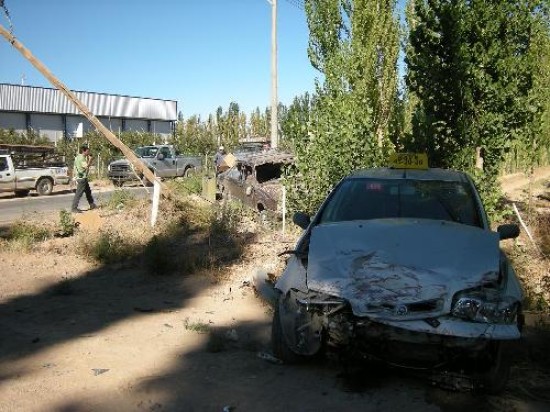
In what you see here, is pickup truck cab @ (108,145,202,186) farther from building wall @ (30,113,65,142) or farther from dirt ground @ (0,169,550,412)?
building wall @ (30,113,65,142)

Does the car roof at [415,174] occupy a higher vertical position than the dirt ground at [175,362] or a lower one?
higher

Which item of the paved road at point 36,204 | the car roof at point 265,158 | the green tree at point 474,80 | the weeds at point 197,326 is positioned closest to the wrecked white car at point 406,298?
the weeds at point 197,326

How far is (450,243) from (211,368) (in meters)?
2.14

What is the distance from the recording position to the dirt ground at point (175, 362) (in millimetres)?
3723

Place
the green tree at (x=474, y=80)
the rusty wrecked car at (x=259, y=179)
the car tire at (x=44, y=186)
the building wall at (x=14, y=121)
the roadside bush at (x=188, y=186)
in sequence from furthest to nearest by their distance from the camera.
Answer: the building wall at (x=14, y=121), the car tire at (x=44, y=186), the roadside bush at (x=188, y=186), the rusty wrecked car at (x=259, y=179), the green tree at (x=474, y=80)

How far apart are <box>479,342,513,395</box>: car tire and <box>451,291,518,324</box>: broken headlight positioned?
6.9 inches

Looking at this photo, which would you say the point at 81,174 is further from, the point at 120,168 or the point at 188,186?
Answer: the point at 120,168

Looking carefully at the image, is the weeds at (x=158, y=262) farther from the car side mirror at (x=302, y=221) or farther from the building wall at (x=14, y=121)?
the building wall at (x=14, y=121)

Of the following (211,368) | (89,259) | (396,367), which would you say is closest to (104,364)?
(211,368)

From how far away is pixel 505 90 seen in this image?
803 centimetres

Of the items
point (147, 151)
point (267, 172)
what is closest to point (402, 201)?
point (267, 172)

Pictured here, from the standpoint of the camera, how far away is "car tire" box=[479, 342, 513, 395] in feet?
11.7

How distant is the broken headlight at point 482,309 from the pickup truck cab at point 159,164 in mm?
22604

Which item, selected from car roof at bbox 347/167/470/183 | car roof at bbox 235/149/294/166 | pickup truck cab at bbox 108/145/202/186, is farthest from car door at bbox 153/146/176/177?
car roof at bbox 347/167/470/183
